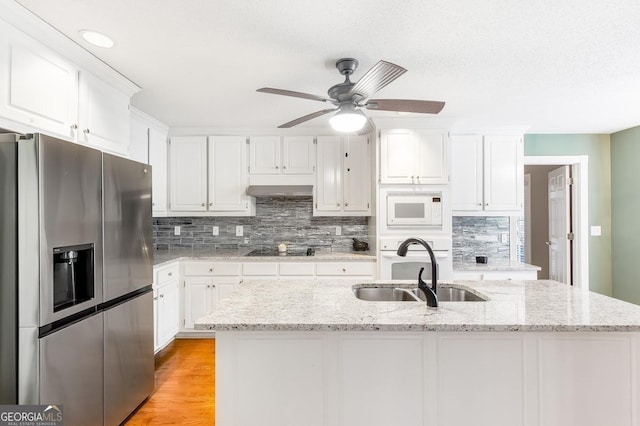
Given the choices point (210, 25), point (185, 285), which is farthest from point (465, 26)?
point (185, 285)

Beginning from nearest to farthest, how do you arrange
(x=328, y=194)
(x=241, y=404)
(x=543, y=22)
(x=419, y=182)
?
1. (x=241, y=404)
2. (x=543, y=22)
3. (x=419, y=182)
4. (x=328, y=194)

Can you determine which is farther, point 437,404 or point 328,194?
point 328,194

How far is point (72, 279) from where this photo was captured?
1710 mm

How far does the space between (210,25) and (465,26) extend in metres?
1.35

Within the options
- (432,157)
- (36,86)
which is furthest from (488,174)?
(36,86)

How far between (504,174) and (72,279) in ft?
13.1

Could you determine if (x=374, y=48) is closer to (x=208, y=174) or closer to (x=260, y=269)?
(x=260, y=269)

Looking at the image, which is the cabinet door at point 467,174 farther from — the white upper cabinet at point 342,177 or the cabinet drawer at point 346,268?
the cabinet drawer at point 346,268

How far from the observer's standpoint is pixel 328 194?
381cm

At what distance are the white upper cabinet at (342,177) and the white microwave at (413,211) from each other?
0.40 metres

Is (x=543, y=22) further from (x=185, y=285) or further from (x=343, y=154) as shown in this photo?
(x=185, y=285)

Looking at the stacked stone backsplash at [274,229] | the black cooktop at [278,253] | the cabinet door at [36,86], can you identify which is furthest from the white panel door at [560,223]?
the cabinet door at [36,86]

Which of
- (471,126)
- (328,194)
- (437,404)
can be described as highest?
(471,126)

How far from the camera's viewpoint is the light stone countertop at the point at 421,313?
1.35 m
